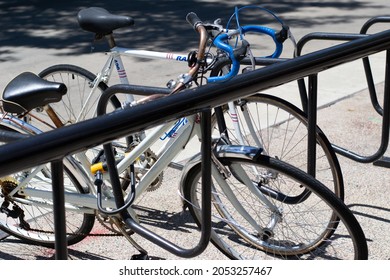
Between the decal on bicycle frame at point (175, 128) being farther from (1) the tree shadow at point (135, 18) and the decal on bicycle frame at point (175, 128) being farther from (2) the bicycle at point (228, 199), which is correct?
(1) the tree shadow at point (135, 18)

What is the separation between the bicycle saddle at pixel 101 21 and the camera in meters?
4.36

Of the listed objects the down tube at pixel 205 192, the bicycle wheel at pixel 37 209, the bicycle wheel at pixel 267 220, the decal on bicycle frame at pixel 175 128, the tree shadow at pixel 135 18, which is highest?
the tree shadow at pixel 135 18

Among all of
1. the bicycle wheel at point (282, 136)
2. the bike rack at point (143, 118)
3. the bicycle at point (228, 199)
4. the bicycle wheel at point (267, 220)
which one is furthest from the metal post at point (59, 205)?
the bicycle wheel at point (282, 136)

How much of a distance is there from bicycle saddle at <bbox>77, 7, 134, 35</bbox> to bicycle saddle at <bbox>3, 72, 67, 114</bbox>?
1009mm

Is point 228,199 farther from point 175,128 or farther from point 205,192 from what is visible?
point 205,192

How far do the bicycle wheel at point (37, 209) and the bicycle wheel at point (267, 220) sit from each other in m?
0.57

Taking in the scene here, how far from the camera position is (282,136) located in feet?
18.8

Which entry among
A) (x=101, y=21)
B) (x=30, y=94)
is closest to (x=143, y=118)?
(x=30, y=94)

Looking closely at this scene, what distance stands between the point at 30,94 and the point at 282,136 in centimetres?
272

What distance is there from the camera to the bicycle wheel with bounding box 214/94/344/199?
4012 mm

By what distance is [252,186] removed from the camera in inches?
145
